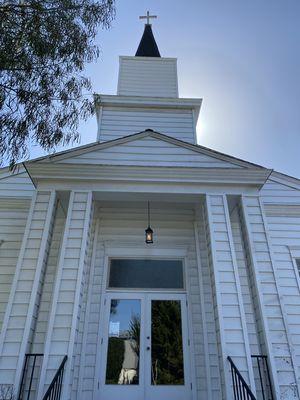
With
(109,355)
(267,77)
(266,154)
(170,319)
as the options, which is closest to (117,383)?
(109,355)

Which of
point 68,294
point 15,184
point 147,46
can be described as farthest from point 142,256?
point 147,46

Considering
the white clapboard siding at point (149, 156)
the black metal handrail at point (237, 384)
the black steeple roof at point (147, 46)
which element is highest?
the black steeple roof at point (147, 46)

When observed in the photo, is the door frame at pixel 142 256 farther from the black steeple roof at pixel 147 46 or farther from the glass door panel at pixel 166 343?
the black steeple roof at pixel 147 46

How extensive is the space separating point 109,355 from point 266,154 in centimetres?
602

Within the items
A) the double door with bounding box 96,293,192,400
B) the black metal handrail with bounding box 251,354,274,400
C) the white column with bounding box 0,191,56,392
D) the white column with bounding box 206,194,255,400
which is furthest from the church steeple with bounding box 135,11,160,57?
the black metal handrail with bounding box 251,354,274,400

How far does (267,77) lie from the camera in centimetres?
803

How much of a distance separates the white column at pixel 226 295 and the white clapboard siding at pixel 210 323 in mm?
198

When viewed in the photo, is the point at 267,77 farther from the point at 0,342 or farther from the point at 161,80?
the point at 0,342

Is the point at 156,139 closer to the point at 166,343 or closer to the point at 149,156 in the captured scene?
the point at 149,156

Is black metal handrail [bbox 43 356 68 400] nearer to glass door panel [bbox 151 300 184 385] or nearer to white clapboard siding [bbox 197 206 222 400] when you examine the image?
glass door panel [bbox 151 300 184 385]

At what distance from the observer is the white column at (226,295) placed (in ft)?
12.8

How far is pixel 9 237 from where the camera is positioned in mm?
5711

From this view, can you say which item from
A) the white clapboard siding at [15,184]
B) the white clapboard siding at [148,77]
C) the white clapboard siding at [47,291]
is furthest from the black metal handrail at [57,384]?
the white clapboard siding at [148,77]

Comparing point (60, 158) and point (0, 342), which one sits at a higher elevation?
point (60, 158)
